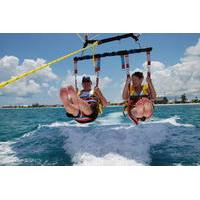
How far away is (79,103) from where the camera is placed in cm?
412

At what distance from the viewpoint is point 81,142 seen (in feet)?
19.0

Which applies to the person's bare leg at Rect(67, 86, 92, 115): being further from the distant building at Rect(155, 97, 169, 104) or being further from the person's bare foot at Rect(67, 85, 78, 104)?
the distant building at Rect(155, 97, 169, 104)

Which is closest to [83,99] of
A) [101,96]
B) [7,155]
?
[101,96]

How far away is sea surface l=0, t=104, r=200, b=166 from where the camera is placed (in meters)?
4.77

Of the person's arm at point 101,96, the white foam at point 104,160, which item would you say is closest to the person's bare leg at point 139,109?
the person's arm at point 101,96

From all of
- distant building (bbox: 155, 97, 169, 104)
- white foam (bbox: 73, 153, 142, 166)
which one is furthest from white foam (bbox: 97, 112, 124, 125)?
distant building (bbox: 155, 97, 169, 104)

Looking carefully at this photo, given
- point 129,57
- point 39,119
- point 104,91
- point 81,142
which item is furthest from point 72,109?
point 39,119

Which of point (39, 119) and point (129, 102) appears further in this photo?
point (39, 119)

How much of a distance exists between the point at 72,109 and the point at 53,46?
1.10 meters

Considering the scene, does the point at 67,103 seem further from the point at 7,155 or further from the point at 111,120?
the point at 111,120

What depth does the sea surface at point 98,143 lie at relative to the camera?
4768 millimetres
